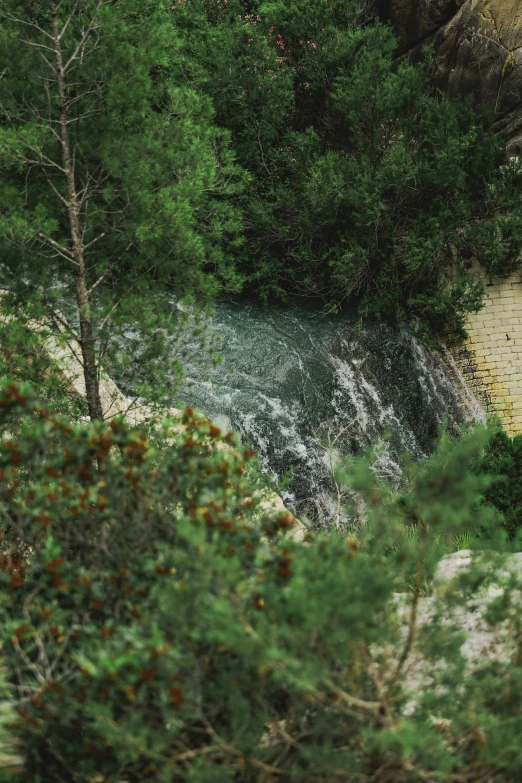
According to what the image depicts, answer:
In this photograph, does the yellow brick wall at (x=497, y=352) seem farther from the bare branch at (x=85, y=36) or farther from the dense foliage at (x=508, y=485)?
the bare branch at (x=85, y=36)

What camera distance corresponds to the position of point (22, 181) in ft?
25.7

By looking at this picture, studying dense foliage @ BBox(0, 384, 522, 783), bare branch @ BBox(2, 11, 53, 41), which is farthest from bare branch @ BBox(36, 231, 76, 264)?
dense foliage @ BBox(0, 384, 522, 783)

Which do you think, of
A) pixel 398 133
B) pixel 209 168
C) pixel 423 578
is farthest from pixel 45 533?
pixel 398 133

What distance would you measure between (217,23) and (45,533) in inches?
556

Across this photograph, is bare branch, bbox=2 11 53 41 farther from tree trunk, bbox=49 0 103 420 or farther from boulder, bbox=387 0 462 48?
boulder, bbox=387 0 462 48

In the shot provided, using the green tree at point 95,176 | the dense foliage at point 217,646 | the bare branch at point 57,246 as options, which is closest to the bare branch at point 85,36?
the green tree at point 95,176

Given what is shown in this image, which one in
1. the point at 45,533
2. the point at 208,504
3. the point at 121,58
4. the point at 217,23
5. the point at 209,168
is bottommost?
the point at 45,533

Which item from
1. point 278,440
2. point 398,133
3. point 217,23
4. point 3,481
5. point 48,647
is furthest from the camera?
point 217,23

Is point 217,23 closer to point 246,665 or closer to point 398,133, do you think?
point 398,133

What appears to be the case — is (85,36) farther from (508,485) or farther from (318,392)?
(508,485)

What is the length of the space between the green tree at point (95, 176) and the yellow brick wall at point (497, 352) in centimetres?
749

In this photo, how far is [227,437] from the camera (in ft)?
15.1

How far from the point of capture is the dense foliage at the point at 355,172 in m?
14.1

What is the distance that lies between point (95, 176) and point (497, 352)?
28.3ft
